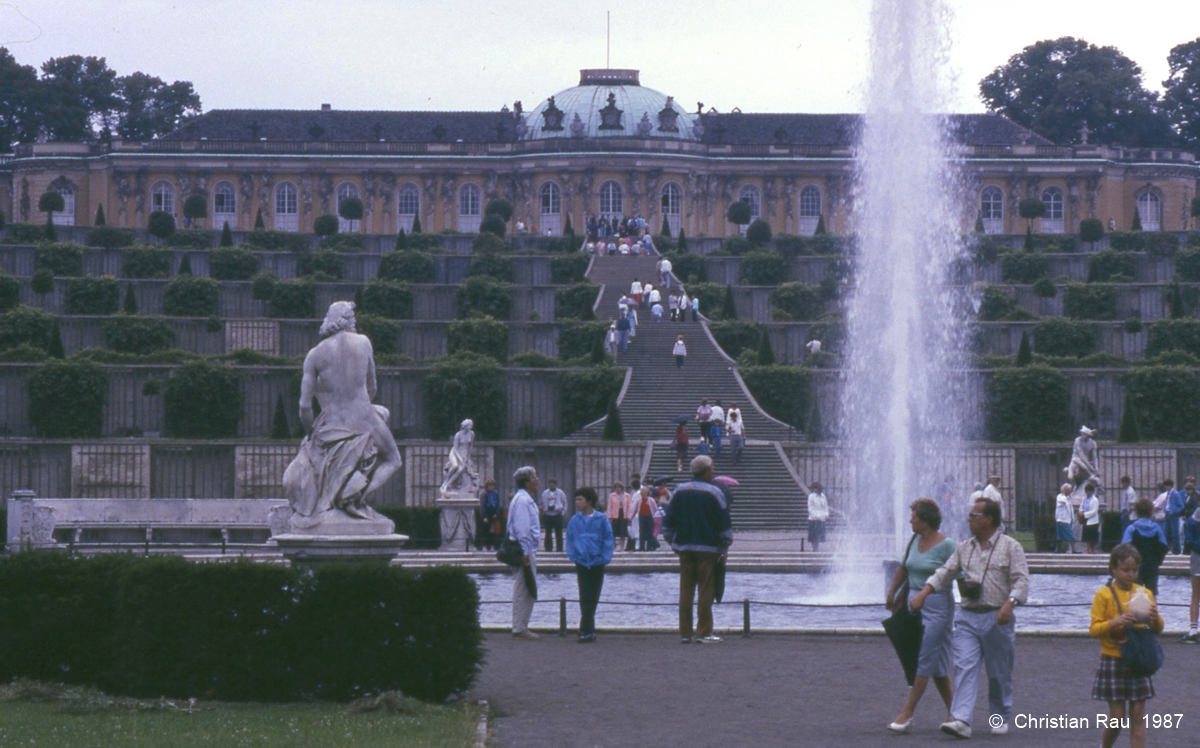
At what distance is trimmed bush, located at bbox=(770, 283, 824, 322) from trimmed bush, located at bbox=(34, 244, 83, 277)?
18.3 meters

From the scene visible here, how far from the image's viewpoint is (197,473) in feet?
103

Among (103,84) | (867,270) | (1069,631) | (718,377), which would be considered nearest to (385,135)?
(103,84)

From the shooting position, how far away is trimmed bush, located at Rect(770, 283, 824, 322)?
48.4 meters

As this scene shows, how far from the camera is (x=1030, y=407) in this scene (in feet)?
120

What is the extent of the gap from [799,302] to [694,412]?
453 inches

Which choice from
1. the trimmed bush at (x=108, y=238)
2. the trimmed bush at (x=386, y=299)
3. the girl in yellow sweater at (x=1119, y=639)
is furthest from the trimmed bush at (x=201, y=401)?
the girl in yellow sweater at (x=1119, y=639)

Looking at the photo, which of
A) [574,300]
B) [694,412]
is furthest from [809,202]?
[694,412]

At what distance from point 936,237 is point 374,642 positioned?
47.8 feet

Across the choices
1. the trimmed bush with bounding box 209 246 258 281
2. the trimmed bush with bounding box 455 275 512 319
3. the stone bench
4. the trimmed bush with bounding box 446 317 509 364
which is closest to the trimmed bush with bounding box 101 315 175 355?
the trimmed bush with bounding box 446 317 509 364

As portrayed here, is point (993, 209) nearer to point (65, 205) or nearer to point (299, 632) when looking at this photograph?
point (65, 205)

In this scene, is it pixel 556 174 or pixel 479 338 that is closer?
pixel 479 338

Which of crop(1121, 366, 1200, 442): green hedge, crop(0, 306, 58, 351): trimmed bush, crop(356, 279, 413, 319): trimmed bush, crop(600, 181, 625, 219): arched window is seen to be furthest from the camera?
crop(600, 181, 625, 219): arched window

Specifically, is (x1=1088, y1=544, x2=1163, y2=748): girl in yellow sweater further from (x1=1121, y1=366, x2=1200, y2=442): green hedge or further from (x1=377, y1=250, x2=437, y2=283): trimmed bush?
(x1=377, y1=250, x2=437, y2=283): trimmed bush

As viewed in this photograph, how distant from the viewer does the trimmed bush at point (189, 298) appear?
4609 centimetres
